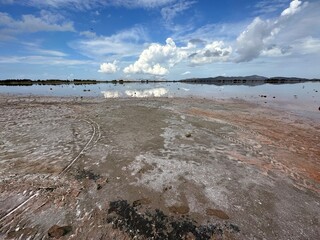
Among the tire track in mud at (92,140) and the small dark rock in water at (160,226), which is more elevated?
the tire track in mud at (92,140)

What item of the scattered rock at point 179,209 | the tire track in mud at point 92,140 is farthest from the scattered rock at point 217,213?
the tire track in mud at point 92,140

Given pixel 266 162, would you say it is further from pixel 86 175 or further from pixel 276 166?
pixel 86 175

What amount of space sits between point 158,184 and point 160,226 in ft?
6.93

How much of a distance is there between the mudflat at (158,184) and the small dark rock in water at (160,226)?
0.03m

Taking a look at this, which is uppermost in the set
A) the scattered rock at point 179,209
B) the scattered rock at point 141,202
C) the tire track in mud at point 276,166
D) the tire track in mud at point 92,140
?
the tire track in mud at point 92,140

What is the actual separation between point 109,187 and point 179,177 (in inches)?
104

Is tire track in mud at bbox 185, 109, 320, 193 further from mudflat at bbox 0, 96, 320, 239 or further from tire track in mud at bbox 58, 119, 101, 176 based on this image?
tire track in mud at bbox 58, 119, 101, 176

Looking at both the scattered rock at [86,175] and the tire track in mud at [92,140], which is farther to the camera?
the tire track in mud at [92,140]

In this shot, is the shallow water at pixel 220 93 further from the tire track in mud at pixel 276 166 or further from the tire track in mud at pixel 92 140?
the tire track in mud at pixel 92 140

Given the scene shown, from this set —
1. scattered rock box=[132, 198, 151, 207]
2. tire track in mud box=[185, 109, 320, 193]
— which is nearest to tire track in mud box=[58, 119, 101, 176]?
scattered rock box=[132, 198, 151, 207]

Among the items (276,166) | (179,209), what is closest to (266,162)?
(276,166)

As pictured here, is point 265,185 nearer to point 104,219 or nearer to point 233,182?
point 233,182

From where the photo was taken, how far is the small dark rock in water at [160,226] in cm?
522

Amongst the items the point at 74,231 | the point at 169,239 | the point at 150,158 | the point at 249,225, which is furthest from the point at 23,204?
the point at 249,225
